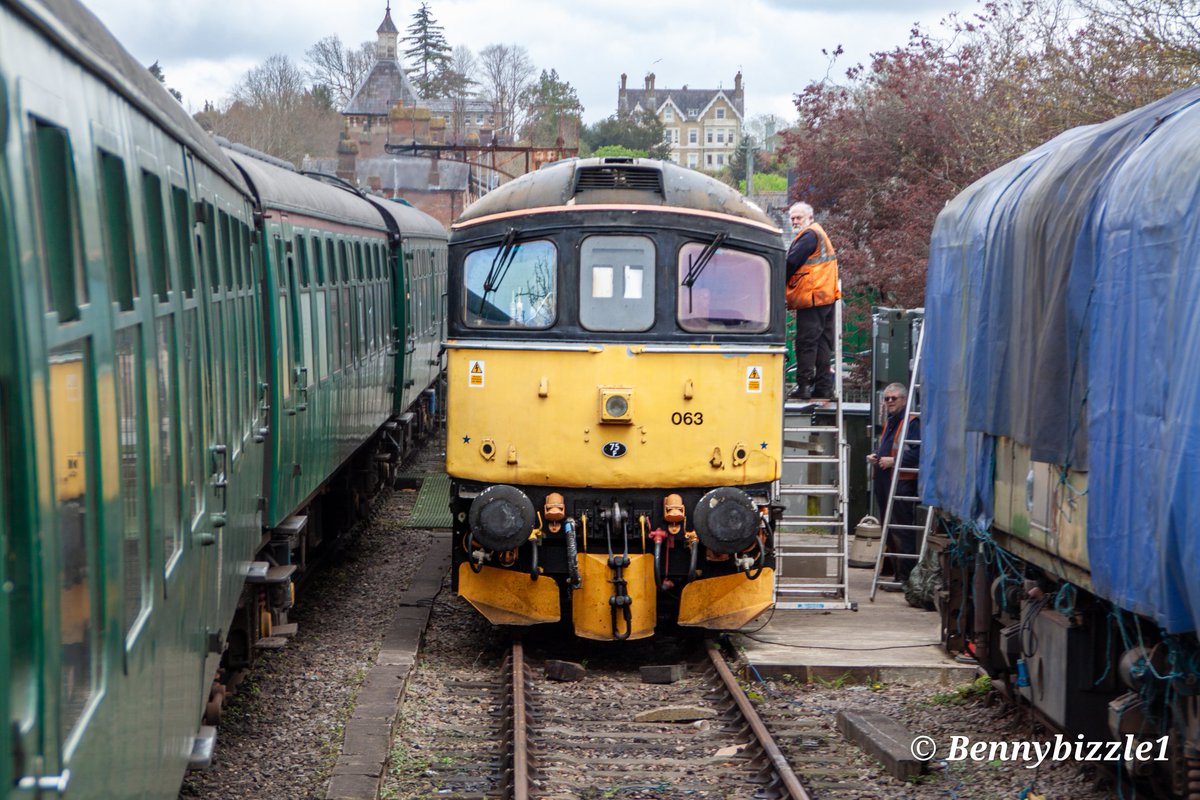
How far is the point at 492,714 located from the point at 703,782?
73.7 inches

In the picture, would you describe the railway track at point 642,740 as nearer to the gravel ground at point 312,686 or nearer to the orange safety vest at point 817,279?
the gravel ground at point 312,686

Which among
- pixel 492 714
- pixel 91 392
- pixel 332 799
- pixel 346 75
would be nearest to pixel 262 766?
pixel 332 799

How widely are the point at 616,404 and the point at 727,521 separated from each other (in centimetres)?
102

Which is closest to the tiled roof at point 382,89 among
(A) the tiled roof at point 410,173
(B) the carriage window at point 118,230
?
(A) the tiled roof at point 410,173

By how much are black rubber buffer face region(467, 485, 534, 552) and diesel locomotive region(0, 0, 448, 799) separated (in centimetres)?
140

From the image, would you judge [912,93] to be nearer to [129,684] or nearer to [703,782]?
[703,782]

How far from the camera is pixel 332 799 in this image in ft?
23.6

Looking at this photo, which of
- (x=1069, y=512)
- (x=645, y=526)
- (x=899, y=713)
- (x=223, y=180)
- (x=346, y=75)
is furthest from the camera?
(x=346, y=75)

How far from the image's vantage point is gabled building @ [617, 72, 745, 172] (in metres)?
148

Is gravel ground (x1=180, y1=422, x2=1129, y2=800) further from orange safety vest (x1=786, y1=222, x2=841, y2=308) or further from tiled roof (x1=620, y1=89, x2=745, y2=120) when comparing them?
tiled roof (x1=620, y1=89, x2=745, y2=120)

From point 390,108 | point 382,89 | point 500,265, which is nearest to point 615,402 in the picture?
point 500,265

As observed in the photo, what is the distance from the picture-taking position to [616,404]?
32.6ft

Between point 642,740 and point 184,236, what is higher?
point 184,236

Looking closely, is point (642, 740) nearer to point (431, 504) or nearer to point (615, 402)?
point (615, 402)
